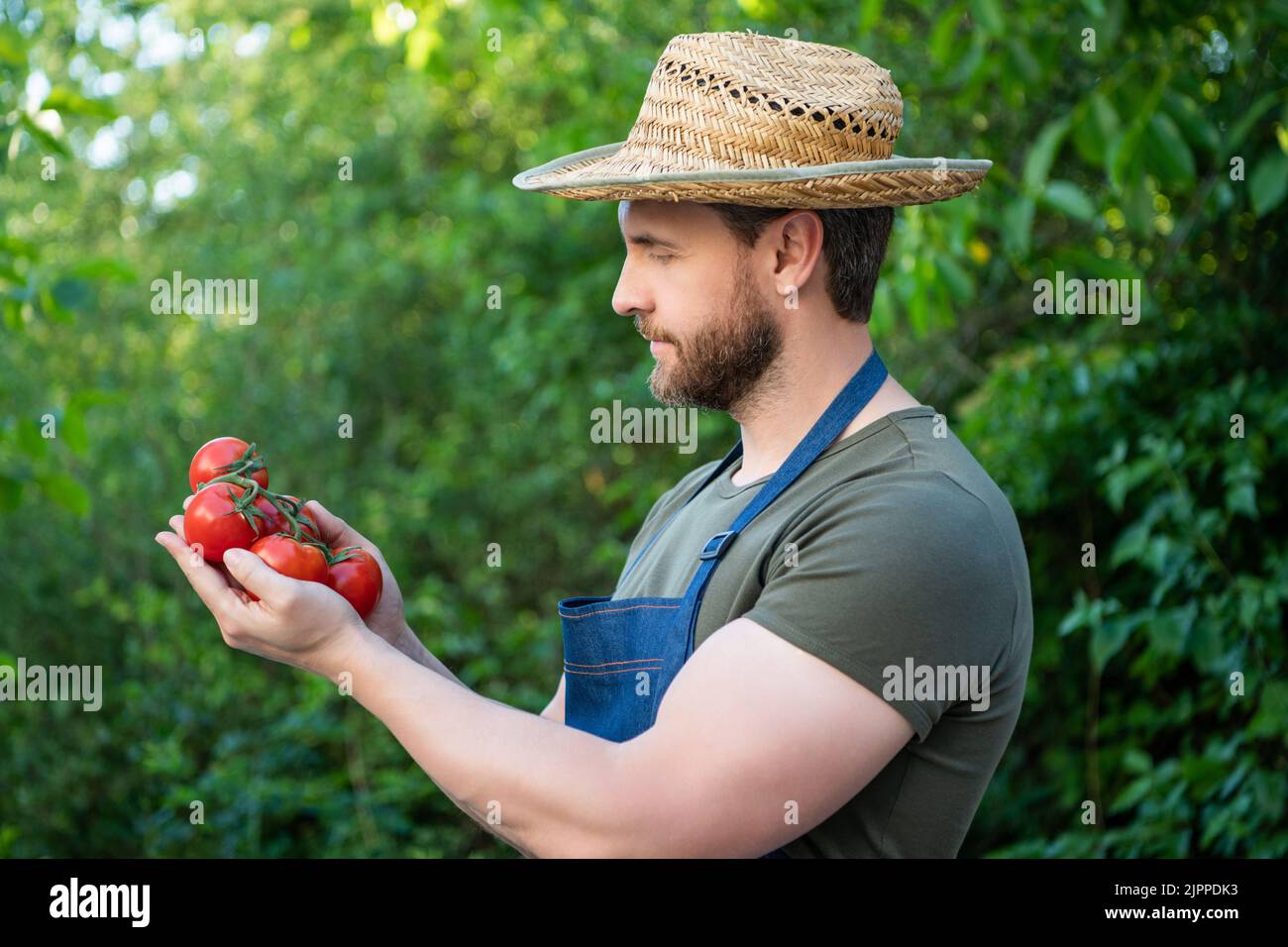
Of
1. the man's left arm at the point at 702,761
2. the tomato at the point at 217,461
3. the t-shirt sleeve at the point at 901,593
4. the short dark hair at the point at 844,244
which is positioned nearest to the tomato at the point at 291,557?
the tomato at the point at 217,461

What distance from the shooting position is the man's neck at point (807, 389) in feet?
6.70

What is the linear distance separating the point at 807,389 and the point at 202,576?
0.96 metres

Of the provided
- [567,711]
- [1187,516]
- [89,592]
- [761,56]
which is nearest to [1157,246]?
[1187,516]

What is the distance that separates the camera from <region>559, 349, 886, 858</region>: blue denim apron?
1.96 metres

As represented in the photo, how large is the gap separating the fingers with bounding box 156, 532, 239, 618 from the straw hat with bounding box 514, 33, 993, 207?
831 millimetres

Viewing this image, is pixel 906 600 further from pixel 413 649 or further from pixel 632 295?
pixel 413 649

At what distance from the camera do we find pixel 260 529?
6.66 feet

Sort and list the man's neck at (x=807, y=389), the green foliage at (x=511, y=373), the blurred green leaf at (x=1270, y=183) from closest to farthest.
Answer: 1. the man's neck at (x=807, y=389)
2. the blurred green leaf at (x=1270, y=183)
3. the green foliage at (x=511, y=373)

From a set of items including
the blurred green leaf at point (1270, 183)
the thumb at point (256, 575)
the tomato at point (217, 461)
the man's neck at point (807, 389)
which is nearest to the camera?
the thumb at point (256, 575)

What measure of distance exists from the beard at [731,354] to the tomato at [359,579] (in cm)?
56

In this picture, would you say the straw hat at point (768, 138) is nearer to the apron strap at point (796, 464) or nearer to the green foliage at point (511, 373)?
the apron strap at point (796, 464)

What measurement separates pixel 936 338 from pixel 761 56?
140 inches

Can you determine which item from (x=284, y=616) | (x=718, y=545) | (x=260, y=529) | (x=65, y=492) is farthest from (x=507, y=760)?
(x=65, y=492)

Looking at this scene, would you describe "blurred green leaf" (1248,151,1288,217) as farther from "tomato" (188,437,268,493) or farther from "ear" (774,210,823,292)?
"tomato" (188,437,268,493)
